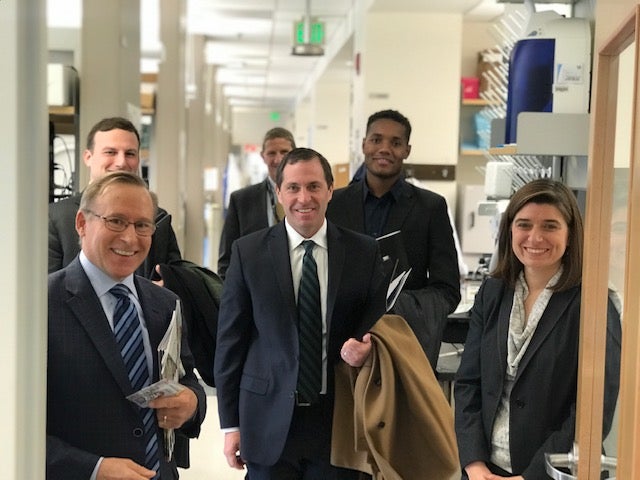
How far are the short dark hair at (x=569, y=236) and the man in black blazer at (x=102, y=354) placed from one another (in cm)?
96

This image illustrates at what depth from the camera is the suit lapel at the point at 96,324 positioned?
1824 millimetres

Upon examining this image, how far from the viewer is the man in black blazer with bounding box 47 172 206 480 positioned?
179cm

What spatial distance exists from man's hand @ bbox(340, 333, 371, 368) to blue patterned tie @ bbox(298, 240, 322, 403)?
0.13 meters

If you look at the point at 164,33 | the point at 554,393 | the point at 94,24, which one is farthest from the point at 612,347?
the point at 164,33

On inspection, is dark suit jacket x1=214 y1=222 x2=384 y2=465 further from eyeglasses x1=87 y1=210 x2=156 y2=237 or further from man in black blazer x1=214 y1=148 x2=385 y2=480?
eyeglasses x1=87 y1=210 x2=156 y2=237

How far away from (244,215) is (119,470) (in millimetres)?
2476

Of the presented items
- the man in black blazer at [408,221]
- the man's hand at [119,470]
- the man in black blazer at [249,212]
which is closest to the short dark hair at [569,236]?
the man in black blazer at [408,221]

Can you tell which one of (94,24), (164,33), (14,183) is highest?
(164,33)

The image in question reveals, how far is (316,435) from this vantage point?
8.29 feet

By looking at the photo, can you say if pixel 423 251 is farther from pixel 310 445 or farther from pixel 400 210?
pixel 310 445

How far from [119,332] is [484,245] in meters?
5.48

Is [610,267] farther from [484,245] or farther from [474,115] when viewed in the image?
[474,115]

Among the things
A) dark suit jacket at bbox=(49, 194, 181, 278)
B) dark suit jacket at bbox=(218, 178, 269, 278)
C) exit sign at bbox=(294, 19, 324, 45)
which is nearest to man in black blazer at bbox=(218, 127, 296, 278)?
dark suit jacket at bbox=(218, 178, 269, 278)

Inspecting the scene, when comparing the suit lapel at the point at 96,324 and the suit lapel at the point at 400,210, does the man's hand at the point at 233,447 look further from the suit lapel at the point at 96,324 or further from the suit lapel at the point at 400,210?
the suit lapel at the point at 400,210
